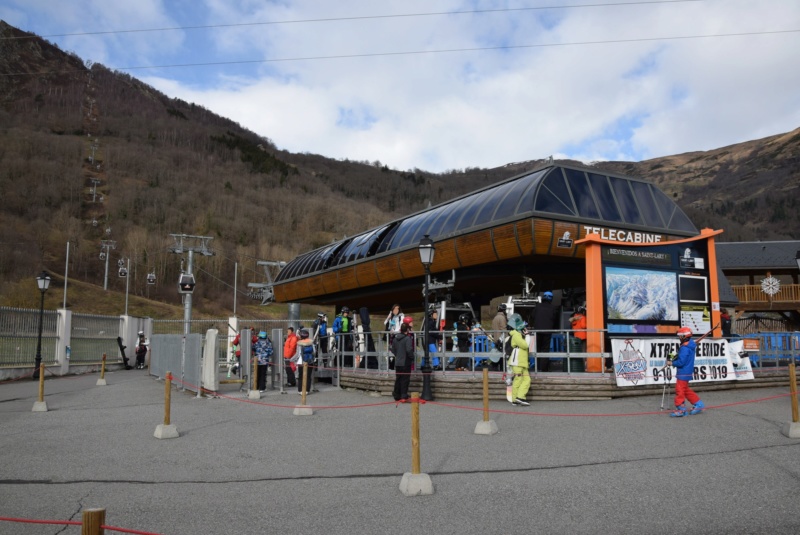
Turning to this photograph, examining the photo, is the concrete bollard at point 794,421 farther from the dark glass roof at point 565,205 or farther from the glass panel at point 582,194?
the glass panel at point 582,194

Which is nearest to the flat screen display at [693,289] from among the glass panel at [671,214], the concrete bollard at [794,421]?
the glass panel at [671,214]

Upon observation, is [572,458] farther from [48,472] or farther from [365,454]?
[48,472]

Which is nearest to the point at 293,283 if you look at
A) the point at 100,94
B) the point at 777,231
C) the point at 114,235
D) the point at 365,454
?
the point at 365,454

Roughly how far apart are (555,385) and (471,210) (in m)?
7.59

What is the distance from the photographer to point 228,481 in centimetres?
774

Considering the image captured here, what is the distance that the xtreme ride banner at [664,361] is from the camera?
13.7 metres

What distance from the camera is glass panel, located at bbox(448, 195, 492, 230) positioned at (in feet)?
64.5

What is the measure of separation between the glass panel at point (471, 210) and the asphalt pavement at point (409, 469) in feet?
24.5

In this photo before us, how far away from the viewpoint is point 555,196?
17641 millimetres

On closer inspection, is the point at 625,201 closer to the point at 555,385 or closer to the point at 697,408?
the point at 555,385

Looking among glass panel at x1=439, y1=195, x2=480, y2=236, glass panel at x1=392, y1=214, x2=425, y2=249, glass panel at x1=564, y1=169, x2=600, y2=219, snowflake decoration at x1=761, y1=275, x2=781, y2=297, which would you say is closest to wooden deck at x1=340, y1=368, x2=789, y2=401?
glass panel at x1=564, y1=169, x2=600, y2=219

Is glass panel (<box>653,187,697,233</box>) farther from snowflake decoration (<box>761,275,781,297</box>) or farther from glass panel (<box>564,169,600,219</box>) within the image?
snowflake decoration (<box>761,275,781,297</box>)

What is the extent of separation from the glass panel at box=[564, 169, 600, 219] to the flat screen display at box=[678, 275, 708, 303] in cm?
305

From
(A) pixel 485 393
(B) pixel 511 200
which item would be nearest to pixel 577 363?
(B) pixel 511 200
